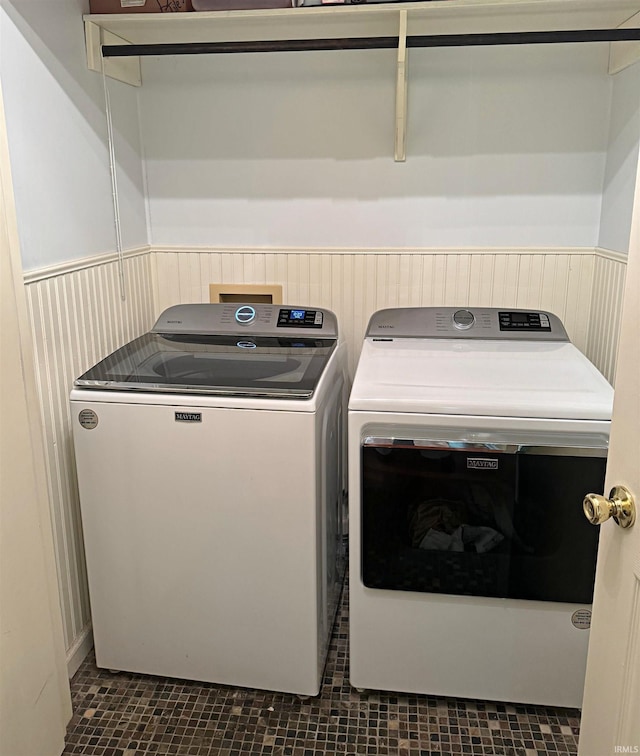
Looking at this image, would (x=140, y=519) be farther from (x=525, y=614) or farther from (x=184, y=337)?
(x=525, y=614)

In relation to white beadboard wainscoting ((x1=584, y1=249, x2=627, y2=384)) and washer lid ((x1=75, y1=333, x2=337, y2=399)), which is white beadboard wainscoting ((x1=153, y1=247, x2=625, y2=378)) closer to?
white beadboard wainscoting ((x1=584, y1=249, x2=627, y2=384))

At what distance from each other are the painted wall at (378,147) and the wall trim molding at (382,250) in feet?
0.07

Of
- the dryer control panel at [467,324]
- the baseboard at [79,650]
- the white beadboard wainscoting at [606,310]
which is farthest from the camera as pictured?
the dryer control panel at [467,324]

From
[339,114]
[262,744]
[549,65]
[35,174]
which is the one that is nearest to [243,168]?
[339,114]

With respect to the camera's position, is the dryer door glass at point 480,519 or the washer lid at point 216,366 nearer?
the dryer door glass at point 480,519

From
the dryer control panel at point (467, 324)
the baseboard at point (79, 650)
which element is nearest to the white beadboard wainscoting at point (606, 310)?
the dryer control panel at point (467, 324)

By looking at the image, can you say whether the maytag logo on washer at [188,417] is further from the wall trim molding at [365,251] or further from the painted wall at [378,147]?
the painted wall at [378,147]

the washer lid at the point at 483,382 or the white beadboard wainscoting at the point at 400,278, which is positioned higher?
the white beadboard wainscoting at the point at 400,278

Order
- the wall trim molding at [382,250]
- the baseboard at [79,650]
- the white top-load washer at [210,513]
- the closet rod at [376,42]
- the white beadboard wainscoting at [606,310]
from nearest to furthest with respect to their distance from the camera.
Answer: the white top-load washer at [210,513]
the closet rod at [376,42]
the baseboard at [79,650]
the white beadboard wainscoting at [606,310]
the wall trim molding at [382,250]

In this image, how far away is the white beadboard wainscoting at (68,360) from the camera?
1.78m

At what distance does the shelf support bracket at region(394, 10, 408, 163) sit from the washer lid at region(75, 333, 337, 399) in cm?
69

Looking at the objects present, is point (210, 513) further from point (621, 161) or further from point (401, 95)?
point (621, 161)

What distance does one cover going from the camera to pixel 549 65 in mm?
2184

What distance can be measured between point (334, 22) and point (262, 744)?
207 cm
